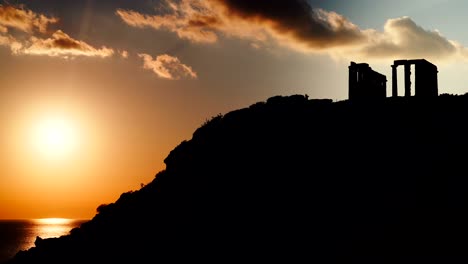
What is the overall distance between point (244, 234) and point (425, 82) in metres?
18.6

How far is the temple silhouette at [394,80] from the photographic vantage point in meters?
43.8

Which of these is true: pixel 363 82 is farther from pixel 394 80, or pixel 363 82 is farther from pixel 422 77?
pixel 422 77

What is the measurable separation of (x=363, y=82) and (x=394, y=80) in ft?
8.25

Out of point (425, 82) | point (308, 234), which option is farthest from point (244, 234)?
point (425, 82)

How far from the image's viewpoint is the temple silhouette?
4384 cm

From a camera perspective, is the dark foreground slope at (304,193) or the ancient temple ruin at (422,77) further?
the ancient temple ruin at (422,77)

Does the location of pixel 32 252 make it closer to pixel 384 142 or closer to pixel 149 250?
pixel 149 250

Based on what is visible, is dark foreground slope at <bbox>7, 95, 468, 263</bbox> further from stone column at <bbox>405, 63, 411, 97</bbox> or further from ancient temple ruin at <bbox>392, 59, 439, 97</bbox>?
ancient temple ruin at <bbox>392, 59, 439, 97</bbox>

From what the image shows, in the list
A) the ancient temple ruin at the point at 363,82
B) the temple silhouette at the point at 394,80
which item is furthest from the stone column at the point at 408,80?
the ancient temple ruin at the point at 363,82

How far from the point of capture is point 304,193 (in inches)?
1437

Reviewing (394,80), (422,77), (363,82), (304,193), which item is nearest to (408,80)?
(422,77)

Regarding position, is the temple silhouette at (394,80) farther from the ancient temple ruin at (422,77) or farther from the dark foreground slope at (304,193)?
the dark foreground slope at (304,193)

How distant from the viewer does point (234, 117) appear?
45.7 meters

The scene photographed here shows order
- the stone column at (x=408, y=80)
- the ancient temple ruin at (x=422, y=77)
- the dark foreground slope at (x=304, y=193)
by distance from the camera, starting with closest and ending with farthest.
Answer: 1. the dark foreground slope at (x=304, y=193)
2. the stone column at (x=408, y=80)
3. the ancient temple ruin at (x=422, y=77)
